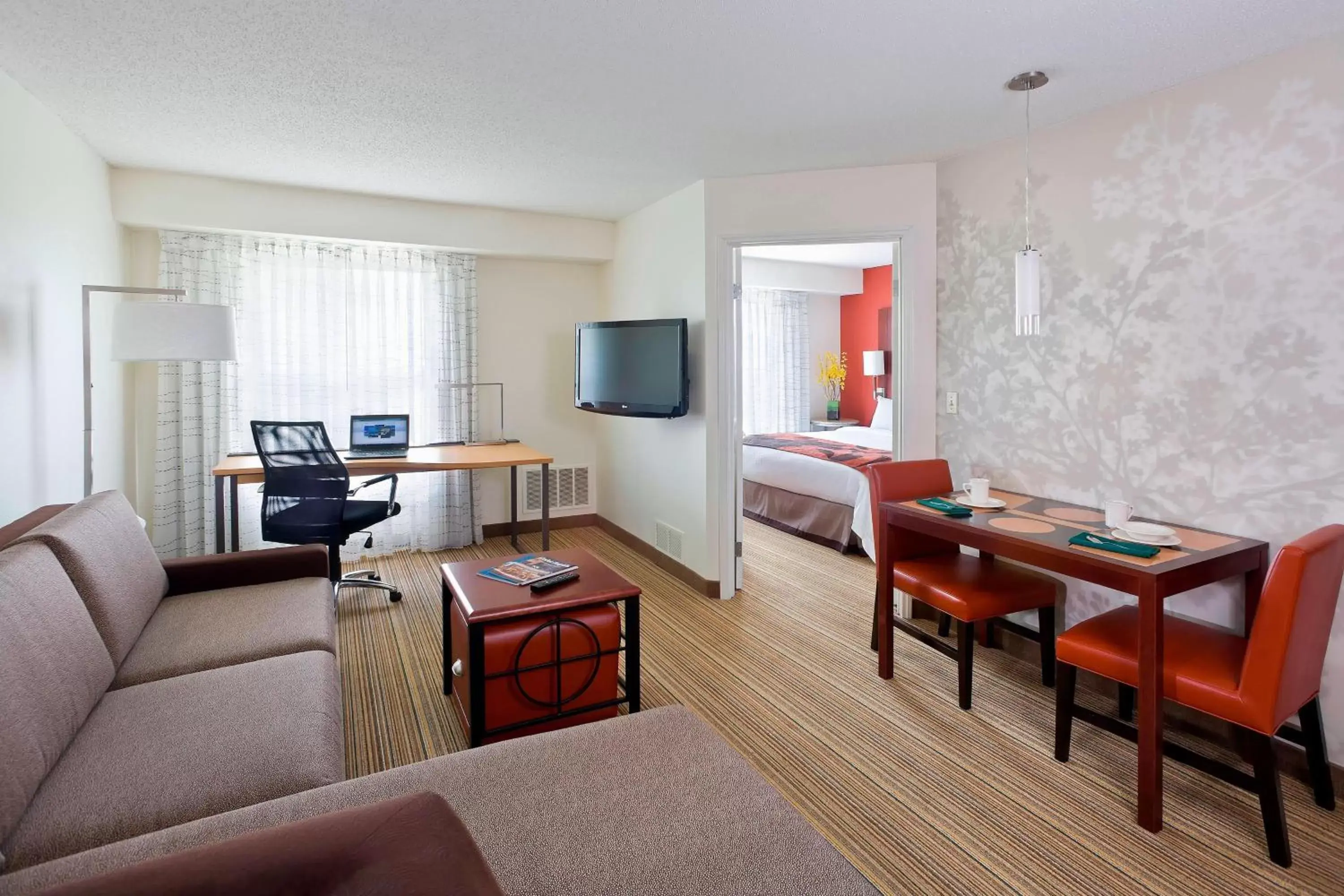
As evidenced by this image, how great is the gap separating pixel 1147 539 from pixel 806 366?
19.4 ft

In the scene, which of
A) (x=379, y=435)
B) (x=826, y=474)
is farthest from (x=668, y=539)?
(x=379, y=435)

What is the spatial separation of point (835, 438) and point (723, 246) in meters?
3.01

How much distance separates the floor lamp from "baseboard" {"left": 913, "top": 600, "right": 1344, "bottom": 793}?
3.92 m

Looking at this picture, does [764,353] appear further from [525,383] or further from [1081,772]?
[1081,772]

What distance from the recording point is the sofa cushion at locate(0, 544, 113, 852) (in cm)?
128

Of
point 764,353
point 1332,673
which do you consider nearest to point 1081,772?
point 1332,673

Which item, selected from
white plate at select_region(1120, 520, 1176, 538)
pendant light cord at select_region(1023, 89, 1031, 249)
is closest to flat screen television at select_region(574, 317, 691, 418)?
pendant light cord at select_region(1023, 89, 1031, 249)

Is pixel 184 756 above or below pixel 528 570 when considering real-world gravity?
Answer: below

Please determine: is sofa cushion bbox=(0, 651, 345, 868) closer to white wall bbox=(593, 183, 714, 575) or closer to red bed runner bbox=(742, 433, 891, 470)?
white wall bbox=(593, 183, 714, 575)

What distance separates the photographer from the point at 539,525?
5.44 metres

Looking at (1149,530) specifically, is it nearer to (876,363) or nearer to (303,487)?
(303,487)

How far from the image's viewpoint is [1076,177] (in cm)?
280

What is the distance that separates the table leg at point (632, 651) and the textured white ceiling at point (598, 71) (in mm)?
1909

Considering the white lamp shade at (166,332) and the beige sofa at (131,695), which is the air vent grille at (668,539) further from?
the white lamp shade at (166,332)
